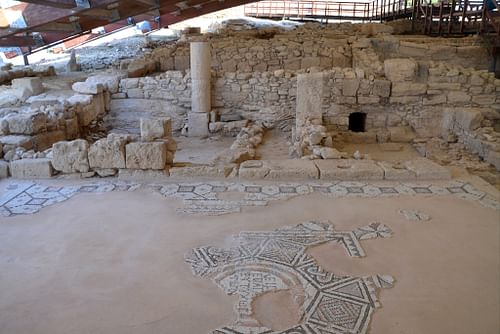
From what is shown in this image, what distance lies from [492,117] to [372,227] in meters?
6.59

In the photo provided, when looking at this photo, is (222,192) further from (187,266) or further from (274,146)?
(274,146)

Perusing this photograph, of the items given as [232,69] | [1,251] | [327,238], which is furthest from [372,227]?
[232,69]

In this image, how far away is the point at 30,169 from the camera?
19.5 feet

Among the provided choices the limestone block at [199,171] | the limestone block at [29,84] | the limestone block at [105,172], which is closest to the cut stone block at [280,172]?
the limestone block at [199,171]

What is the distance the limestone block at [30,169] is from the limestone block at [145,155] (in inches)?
45.4

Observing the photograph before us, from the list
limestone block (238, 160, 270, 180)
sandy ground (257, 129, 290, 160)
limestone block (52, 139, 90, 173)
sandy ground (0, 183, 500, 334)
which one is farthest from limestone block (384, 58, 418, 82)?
limestone block (52, 139, 90, 173)

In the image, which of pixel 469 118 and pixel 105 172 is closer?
pixel 105 172

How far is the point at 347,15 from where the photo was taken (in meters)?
23.9

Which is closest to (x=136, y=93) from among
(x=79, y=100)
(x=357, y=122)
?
(x=79, y=100)

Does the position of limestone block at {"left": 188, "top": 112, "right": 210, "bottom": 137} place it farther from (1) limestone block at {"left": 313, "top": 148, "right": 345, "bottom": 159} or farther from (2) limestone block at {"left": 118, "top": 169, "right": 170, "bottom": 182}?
(2) limestone block at {"left": 118, "top": 169, "right": 170, "bottom": 182}

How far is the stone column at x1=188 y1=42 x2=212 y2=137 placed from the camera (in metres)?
11.2

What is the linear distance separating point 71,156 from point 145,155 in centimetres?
105

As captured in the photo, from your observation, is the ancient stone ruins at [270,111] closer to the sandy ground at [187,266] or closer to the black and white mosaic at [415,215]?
the sandy ground at [187,266]

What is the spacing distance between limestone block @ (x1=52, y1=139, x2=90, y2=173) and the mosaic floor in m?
0.39
